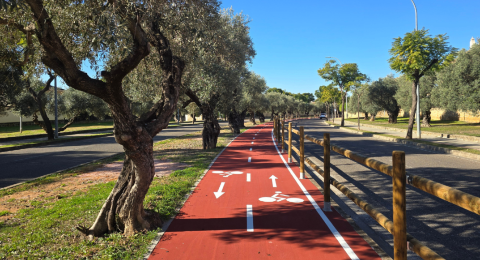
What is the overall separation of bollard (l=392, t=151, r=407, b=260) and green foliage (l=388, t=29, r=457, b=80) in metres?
18.7

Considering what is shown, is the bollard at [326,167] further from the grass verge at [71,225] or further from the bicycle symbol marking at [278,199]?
the grass verge at [71,225]

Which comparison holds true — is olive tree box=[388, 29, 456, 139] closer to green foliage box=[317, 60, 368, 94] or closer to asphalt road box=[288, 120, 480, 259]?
asphalt road box=[288, 120, 480, 259]

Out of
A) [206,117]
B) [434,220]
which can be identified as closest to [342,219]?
[434,220]

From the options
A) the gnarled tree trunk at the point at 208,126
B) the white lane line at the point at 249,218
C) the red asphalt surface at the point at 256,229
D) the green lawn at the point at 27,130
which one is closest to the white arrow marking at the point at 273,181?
the red asphalt surface at the point at 256,229

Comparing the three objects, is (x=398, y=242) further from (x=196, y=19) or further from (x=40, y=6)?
(x=196, y=19)

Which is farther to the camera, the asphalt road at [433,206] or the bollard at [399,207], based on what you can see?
the asphalt road at [433,206]

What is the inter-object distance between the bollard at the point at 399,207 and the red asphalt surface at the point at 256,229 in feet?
4.38

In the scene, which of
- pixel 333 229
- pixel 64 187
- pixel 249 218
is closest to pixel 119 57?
pixel 64 187

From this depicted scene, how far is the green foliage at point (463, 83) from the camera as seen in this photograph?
2606 cm

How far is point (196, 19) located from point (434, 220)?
6.76 meters

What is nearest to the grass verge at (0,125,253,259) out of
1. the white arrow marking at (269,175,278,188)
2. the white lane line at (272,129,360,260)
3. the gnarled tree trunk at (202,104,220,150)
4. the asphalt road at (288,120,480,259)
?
the white arrow marking at (269,175,278,188)

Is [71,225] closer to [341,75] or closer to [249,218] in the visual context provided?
[249,218]

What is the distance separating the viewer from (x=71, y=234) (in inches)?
199

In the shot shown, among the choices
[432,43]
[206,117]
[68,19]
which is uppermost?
[432,43]
